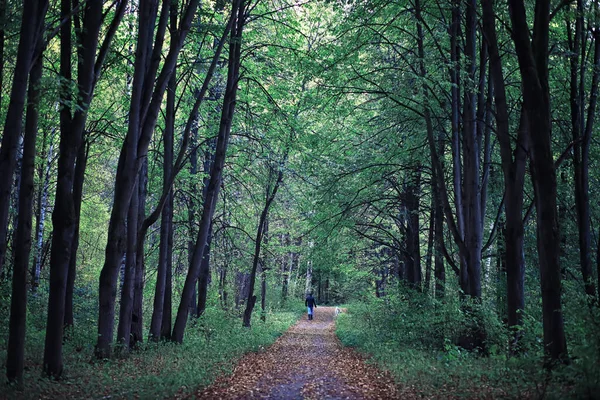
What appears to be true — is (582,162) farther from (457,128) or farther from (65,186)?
(65,186)

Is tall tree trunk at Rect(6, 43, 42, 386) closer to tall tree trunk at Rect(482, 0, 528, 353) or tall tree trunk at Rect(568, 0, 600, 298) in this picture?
tall tree trunk at Rect(482, 0, 528, 353)

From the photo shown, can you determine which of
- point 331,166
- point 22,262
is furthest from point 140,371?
point 331,166

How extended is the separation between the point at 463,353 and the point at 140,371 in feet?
23.3

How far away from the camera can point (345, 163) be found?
628 inches

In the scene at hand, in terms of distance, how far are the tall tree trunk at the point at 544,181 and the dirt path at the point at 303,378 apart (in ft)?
9.00

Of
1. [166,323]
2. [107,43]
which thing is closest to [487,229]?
[166,323]

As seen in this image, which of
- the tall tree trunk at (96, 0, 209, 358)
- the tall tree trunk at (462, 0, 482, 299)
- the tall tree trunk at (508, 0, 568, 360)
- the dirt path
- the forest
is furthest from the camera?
the tall tree trunk at (462, 0, 482, 299)

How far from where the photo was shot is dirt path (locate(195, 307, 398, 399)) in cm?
815

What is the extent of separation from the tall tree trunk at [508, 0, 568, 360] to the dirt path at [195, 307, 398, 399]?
274cm

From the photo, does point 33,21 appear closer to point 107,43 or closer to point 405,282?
point 107,43

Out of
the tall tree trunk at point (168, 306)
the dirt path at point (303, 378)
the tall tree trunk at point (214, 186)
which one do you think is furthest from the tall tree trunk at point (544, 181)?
the tall tree trunk at point (168, 306)

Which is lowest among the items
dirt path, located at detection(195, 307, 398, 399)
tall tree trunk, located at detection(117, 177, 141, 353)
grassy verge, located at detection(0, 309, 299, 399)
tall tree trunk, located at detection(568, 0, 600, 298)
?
dirt path, located at detection(195, 307, 398, 399)

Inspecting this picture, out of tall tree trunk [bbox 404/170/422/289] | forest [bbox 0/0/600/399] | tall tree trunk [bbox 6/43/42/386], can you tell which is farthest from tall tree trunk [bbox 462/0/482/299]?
tall tree trunk [bbox 6/43/42/386]

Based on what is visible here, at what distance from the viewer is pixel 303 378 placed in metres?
10.2
